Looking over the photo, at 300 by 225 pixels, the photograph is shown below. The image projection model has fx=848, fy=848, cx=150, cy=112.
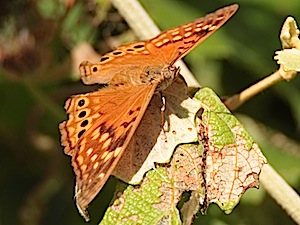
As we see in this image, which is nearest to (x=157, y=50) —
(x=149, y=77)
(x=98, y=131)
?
(x=149, y=77)

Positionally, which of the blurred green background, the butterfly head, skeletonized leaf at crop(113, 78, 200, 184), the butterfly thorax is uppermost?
the butterfly head

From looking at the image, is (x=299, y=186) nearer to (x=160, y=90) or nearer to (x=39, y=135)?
(x=160, y=90)

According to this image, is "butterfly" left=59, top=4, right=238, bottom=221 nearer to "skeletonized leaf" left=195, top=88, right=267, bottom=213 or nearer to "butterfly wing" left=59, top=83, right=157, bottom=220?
"butterfly wing" left=59, top=83, right=157, bottom=220

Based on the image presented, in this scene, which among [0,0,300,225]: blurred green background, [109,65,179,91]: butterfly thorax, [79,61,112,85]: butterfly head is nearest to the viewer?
[109,65,179,91]: butterfly thorax

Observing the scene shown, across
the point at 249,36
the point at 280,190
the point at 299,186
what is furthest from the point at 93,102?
the point at 249,36

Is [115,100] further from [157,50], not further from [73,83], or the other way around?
[73,83]

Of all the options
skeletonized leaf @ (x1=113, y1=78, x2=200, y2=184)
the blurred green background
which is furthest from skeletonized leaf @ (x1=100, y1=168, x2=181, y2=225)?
the blurred green background
